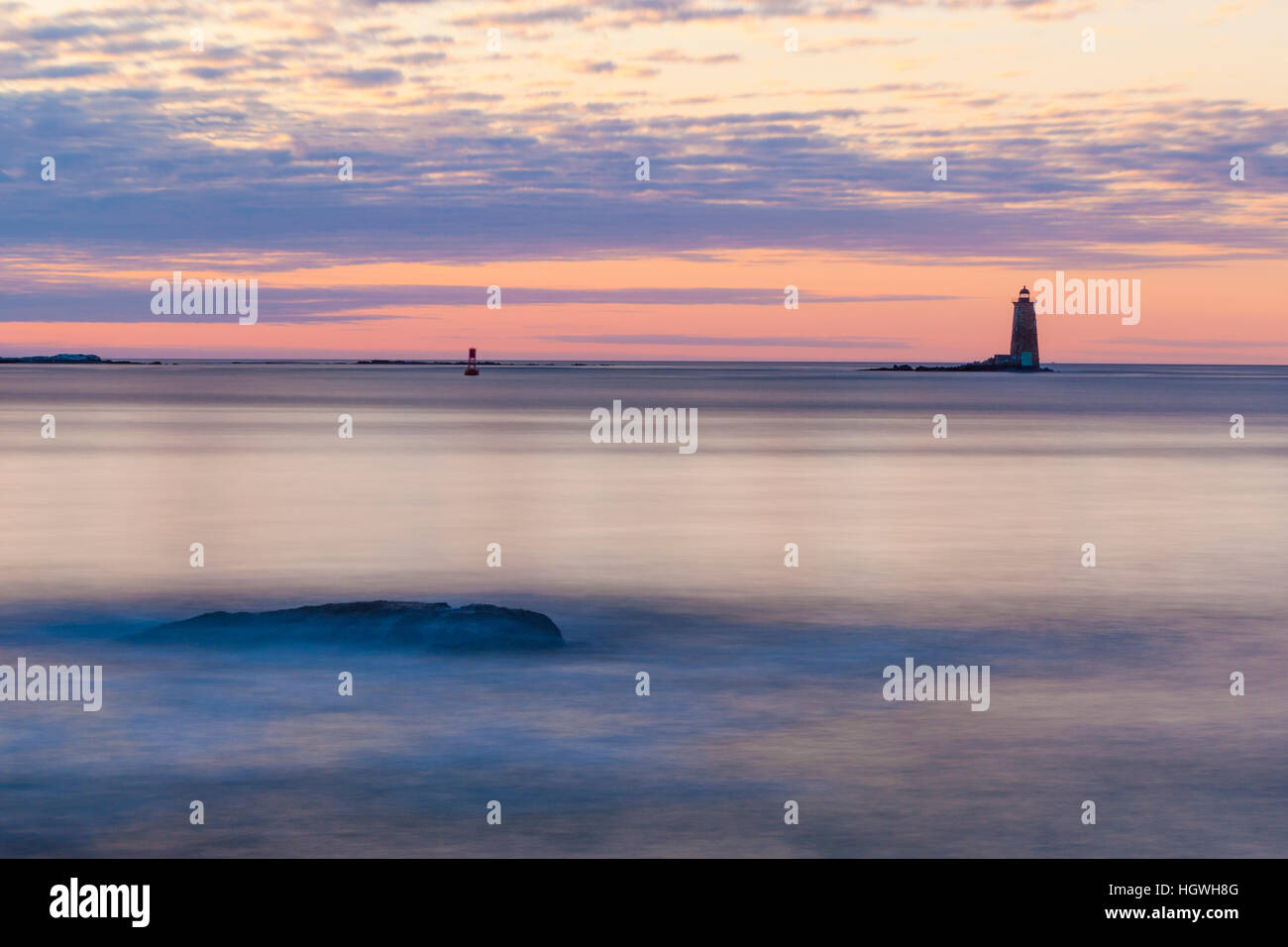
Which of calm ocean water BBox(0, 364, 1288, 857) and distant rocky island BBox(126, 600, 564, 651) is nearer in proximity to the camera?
calm ocean water BBox(0, 364, 1288, 857)

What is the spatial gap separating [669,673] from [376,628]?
322 cm

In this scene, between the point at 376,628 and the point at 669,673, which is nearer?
the point at 669,673

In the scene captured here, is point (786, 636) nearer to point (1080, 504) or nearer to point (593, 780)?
point (593, 780)

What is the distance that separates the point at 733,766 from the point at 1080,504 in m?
24.9

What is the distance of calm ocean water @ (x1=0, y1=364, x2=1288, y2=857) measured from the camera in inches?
402

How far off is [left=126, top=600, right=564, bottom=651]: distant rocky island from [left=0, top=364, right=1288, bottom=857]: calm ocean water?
463 mm

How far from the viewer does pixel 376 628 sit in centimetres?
1623

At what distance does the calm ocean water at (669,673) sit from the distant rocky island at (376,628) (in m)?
0.46

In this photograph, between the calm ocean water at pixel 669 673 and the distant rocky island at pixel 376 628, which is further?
the distant rocky island at pixel 376 628

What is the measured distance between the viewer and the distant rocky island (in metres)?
15.9

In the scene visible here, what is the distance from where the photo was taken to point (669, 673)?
15.3m

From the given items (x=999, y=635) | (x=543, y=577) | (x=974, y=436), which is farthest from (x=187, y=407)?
(x=999, y=635)

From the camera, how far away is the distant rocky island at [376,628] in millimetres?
15867
